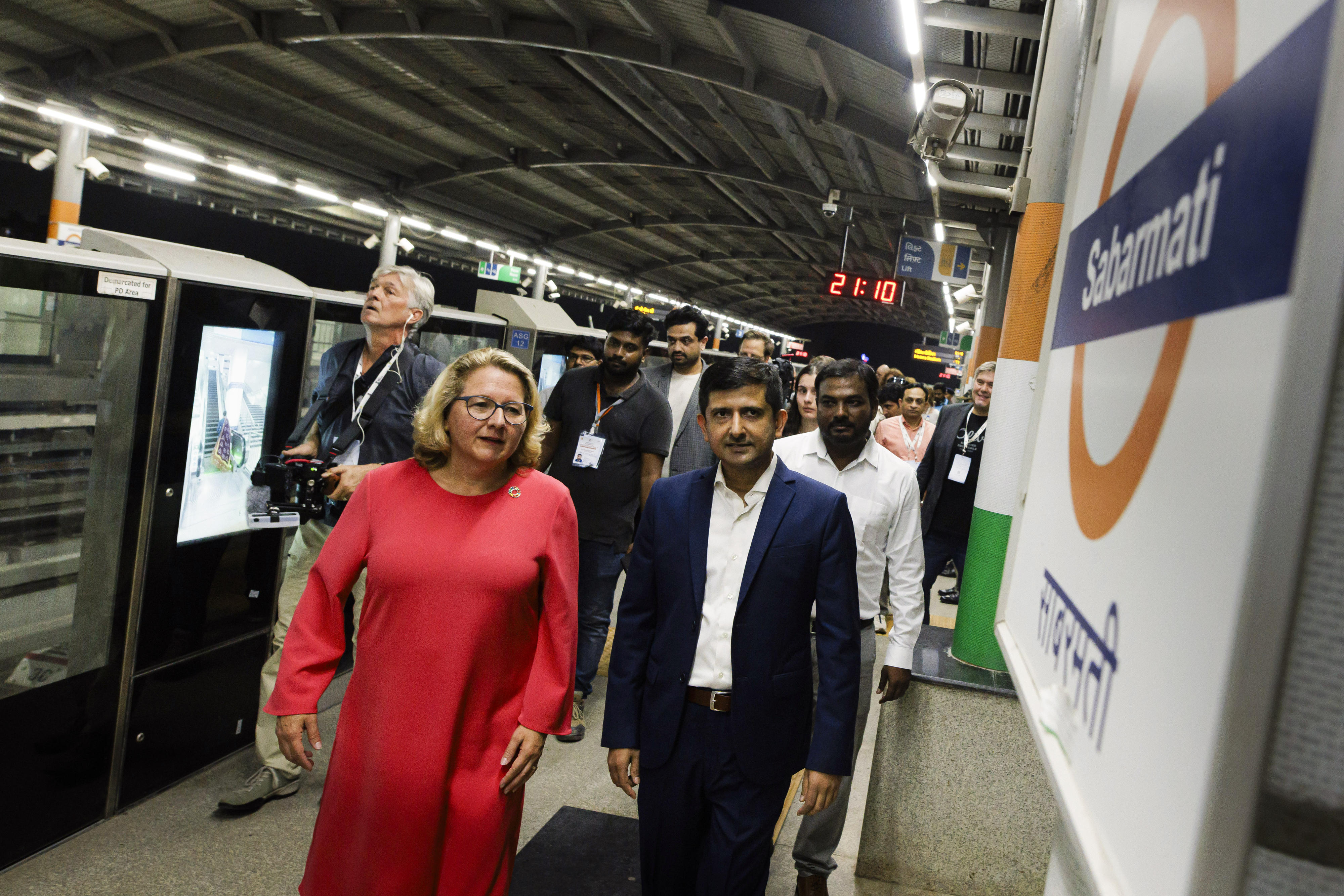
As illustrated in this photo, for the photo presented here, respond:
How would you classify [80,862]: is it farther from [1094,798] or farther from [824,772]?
[1094,798]

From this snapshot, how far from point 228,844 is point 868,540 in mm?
2512

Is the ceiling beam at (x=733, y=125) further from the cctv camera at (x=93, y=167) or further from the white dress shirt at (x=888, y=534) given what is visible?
the white dress shirt at (x=888, y=534)

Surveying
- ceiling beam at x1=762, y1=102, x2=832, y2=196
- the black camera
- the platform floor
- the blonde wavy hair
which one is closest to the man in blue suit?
the blonde wavy hair

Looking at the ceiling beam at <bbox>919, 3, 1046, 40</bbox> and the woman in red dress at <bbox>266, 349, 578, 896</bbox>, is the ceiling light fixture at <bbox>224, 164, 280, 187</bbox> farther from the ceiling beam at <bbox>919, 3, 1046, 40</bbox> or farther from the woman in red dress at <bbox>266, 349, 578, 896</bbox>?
the woman in red dress at <bbox>266, 349, 578, 896</bbox>

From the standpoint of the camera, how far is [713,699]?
2281mm

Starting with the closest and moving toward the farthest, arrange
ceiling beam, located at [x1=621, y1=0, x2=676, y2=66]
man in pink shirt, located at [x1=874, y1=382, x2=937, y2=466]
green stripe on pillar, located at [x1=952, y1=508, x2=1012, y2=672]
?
green stripe on pillar, located at [x1=952, y1=508, x2=1012, y2=672], man in pink shirt, located at [x1=874, y1=382, x2=937, y2=466], ceiling beam, located at [x1=621, y1=0, x2=676, y2=66]

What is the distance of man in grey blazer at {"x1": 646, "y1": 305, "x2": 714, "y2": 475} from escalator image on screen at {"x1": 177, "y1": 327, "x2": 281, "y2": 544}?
195 cm

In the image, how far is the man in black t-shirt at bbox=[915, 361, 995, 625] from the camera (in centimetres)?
504

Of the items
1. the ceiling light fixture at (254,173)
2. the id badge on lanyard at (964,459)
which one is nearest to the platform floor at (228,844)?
the id badge on lanyard at (964,459)

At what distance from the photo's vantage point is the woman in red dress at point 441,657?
2195 millimetres

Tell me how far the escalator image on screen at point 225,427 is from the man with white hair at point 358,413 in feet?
1.13

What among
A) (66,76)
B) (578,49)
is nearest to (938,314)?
(578,49)

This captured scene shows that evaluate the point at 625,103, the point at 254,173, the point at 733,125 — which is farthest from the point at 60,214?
the point at 733,125

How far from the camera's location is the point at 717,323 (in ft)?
112
